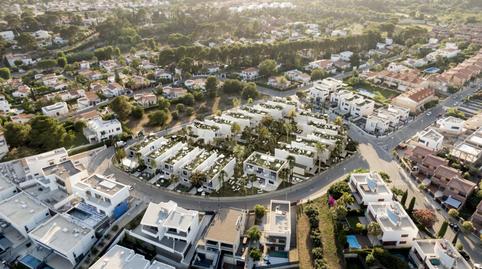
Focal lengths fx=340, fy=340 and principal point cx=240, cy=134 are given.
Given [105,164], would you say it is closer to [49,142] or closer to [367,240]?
[49,142]

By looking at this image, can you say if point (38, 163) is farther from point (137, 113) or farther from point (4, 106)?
point (4, 106)

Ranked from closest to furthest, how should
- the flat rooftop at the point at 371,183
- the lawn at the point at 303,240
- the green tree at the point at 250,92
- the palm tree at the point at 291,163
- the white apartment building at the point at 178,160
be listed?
1. the lawn at the point at 303,240
2. the flat rooftop at the point at 371,183
3. the palm tree at the point at 291,163
4. the white apartment building at the point at 178,160
5. the green tree at the point at 250,92

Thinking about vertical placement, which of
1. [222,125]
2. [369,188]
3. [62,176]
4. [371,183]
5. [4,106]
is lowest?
[369,188]

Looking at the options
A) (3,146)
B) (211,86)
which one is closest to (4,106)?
(3,146)

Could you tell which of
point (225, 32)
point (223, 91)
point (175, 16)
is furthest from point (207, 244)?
point (175, 16)

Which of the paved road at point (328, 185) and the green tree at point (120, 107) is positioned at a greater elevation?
the green tree at point (120, 107)

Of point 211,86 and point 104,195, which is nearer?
point 104,195

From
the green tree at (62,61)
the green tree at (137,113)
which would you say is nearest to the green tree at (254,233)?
the green tree at (137,113)

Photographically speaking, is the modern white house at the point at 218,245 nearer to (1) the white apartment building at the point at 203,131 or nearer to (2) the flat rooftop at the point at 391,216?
(2) the flat rooftop at the point at 391,216
